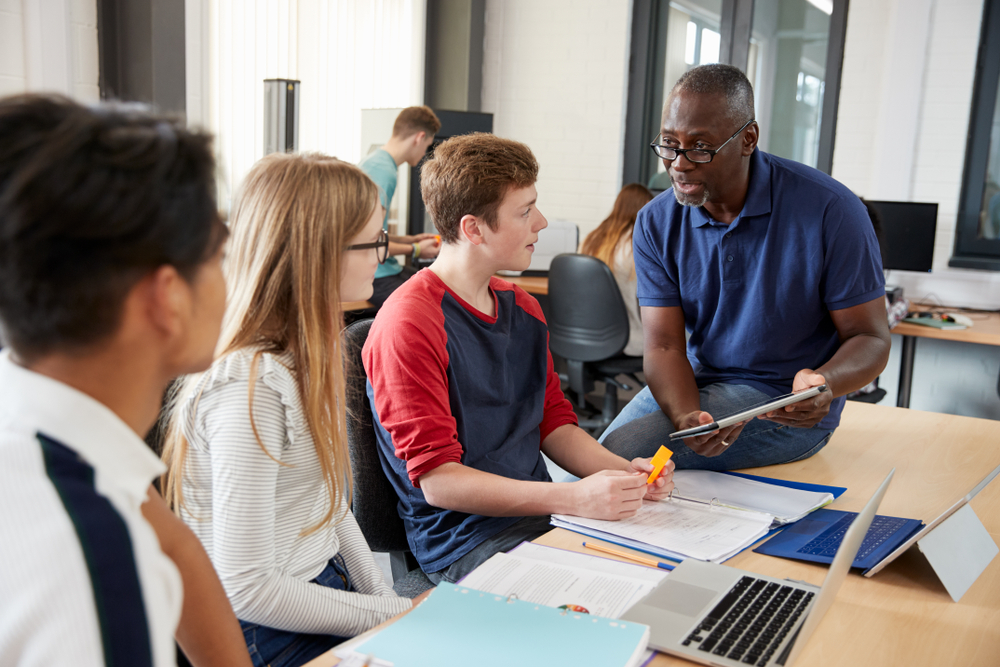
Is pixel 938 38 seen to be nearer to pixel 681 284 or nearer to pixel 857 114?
pixel 857 114

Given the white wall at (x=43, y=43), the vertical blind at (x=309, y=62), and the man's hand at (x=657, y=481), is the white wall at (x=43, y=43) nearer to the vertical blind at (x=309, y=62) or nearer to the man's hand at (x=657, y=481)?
the vertical blind at (x=309, y=62)

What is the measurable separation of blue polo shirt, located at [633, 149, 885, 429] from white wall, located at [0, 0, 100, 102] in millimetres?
2310

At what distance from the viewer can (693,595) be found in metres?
0.93

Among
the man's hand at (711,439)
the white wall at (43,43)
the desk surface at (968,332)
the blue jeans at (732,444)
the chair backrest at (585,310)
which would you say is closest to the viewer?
the man's hand at (711,439)

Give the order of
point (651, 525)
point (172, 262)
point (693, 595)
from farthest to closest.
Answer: point (651, 525) < point (693, 595) < point (172, 262)

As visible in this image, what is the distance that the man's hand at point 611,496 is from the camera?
1175 millimetres

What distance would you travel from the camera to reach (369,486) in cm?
139

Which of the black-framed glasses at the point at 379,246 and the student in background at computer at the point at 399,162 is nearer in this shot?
the black-framed glasses at the point at 379,246

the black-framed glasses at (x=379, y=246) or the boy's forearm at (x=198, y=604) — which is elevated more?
the black-framed glasses at (x=379, y=246)

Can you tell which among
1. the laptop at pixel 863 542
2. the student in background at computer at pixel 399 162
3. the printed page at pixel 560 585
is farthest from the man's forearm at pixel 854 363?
the student in background at computer at pixel 399 162

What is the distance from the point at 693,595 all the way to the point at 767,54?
166 inches

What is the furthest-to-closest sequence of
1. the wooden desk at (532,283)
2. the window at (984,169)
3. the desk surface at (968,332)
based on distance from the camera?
the wooden desk at (532,283) < the window at (984,169) < the desk surface at (968,332)

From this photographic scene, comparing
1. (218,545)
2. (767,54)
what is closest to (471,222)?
(218,545)

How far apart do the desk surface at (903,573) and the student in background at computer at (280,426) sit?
0.79 ft
